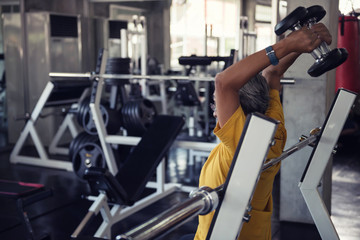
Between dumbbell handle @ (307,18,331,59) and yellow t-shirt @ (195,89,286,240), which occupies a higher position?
dumbbell handle @ (307,18,331,59)

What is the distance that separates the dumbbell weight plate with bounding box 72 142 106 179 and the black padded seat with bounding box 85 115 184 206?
30.4 inches

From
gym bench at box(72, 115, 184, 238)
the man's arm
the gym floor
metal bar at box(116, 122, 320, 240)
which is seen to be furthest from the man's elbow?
the gym floor

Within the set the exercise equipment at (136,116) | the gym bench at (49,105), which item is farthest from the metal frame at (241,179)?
the gym bench at (49,105)

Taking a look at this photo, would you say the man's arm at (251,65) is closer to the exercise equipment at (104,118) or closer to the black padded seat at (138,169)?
the black padded seat at (138,169)

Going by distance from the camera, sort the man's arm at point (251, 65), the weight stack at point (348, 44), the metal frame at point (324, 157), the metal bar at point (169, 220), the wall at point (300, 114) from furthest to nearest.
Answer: the wall at point (300, 114), the weight stack at point (348, 44), the metal frame at point (324, 157), the man's arm at point (251, 65), the metal bar at point (169, 220)

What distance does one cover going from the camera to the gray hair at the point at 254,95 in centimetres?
119

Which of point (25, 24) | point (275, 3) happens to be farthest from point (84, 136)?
point (25, 24)

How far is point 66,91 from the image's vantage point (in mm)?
4914

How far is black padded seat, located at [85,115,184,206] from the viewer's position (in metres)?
2.60

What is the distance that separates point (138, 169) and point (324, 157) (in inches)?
72.1

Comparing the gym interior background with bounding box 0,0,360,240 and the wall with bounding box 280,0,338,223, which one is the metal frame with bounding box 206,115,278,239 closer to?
the gym interior background with bounding box 0,0,360,240

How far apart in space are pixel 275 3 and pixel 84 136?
209cm

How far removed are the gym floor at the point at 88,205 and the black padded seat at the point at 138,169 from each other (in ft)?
1.10

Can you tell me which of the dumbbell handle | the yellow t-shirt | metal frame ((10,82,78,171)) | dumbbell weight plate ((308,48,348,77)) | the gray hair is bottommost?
metal frame ((10,82,78,171))
